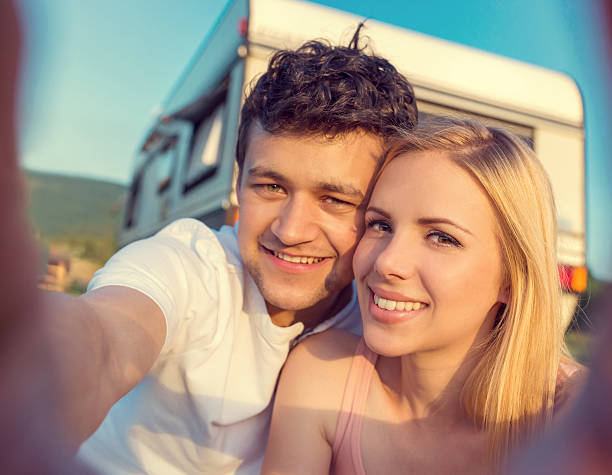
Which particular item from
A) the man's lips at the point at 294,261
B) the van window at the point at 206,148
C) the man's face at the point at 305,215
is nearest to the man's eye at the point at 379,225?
the man's face at the point at 305,215

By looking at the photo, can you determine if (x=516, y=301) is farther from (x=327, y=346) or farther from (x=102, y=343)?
(x=102, y=343)

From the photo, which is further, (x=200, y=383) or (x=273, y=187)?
(x=273, y=187)

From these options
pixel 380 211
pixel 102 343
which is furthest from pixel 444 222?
pixel 102 343

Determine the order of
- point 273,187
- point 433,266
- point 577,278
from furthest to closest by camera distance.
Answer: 1. point 577,278
2. point 273,187
3. point 433,266

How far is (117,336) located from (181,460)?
2.65 ft

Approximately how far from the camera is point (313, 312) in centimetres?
205

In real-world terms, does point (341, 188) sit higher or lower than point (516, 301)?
higher

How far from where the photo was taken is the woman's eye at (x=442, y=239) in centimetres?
154

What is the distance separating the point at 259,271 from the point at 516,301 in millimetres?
936

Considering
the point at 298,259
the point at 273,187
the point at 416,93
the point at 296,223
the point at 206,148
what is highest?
the point at 416,93

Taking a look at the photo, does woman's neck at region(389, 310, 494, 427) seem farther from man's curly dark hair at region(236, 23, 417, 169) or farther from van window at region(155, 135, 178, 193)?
van window at region(155, 135, 178, 193)

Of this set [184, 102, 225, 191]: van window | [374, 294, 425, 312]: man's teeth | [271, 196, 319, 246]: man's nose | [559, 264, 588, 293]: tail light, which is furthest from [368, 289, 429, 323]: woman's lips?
[559, 264, 588, 293]: tail light

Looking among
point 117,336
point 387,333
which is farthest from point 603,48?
point 387,333

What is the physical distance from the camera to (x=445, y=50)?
4199 millimetres
